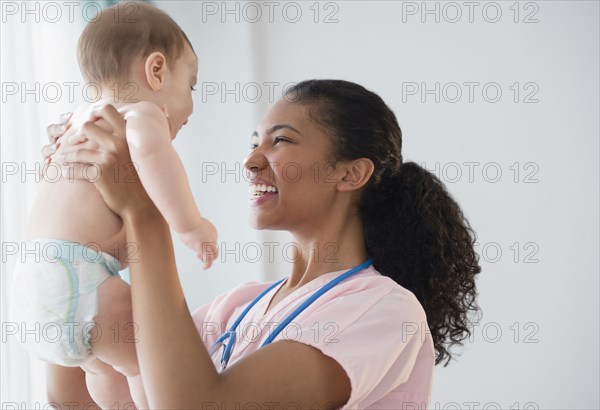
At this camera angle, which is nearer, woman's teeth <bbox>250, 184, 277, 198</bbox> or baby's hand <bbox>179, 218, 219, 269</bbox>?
baby's hand <bbox>179, 218, 219, 269</bbox>

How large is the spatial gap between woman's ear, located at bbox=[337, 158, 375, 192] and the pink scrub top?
19 centimetres

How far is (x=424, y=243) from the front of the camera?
1.57 m

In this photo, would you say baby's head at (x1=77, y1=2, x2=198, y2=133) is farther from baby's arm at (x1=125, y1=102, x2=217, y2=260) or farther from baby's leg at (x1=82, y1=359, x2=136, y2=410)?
baby's leg at (x1=82, y1=359, x2=136, y2=410)

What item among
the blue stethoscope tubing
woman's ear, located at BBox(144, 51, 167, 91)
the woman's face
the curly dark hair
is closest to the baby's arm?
woman's ear, located at BBox(144, 51, 167, 91)

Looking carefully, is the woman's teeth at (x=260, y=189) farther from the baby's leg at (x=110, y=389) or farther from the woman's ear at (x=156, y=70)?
the baby's leg at (x=110, y=389)

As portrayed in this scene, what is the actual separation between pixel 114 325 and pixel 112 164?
0.26m

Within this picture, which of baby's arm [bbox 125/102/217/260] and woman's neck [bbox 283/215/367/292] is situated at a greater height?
baby's arm [bbox 125/102/217/260]

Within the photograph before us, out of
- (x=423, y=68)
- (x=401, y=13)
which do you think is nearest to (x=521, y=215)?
(x=423, y=68)

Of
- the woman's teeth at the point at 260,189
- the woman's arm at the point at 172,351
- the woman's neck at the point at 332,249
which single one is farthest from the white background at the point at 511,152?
the woman's arm at the point at 172,351

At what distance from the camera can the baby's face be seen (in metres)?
1.37

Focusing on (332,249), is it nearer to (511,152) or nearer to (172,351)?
(172,351)

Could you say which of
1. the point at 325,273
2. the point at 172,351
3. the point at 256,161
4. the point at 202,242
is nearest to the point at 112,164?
the point at 202,242

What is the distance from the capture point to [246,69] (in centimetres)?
340

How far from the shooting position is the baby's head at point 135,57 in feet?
4.37
